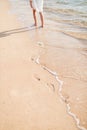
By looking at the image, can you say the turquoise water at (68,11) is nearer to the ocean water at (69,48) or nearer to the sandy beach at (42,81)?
the ocean water at (69,48)

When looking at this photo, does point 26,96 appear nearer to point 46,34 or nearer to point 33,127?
point 33,127

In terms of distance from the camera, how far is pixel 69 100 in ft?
11.9

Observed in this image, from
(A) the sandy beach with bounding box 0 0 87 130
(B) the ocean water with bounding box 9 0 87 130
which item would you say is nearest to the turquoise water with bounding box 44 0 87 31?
(B) the ocean water with bounding box 9 0 87 130

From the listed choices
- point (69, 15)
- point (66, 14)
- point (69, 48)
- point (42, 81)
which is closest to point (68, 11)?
point (66, 14)

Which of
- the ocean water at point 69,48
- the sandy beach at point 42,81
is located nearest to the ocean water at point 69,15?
the ocean water at point 69,48

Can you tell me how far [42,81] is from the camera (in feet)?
13.4

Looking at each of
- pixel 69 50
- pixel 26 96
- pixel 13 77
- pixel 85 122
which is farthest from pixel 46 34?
pixel 85 122

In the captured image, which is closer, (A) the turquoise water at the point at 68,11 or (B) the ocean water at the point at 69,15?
(B) the ocean water at the point at 69,15

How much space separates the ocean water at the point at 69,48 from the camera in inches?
145

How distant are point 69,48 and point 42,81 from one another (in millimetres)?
1681

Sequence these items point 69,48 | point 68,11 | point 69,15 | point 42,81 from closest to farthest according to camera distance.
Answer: point 42,81 < point 69,48 < point 69,15 < point 68,11

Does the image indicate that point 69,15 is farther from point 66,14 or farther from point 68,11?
point 68,11

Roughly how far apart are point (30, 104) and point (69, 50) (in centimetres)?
224

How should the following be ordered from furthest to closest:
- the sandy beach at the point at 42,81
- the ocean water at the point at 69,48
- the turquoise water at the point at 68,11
A: the turquoise water at the point at 68,11
the ocean water at the point at 69,48
the sandy beach at the point at 42,81
